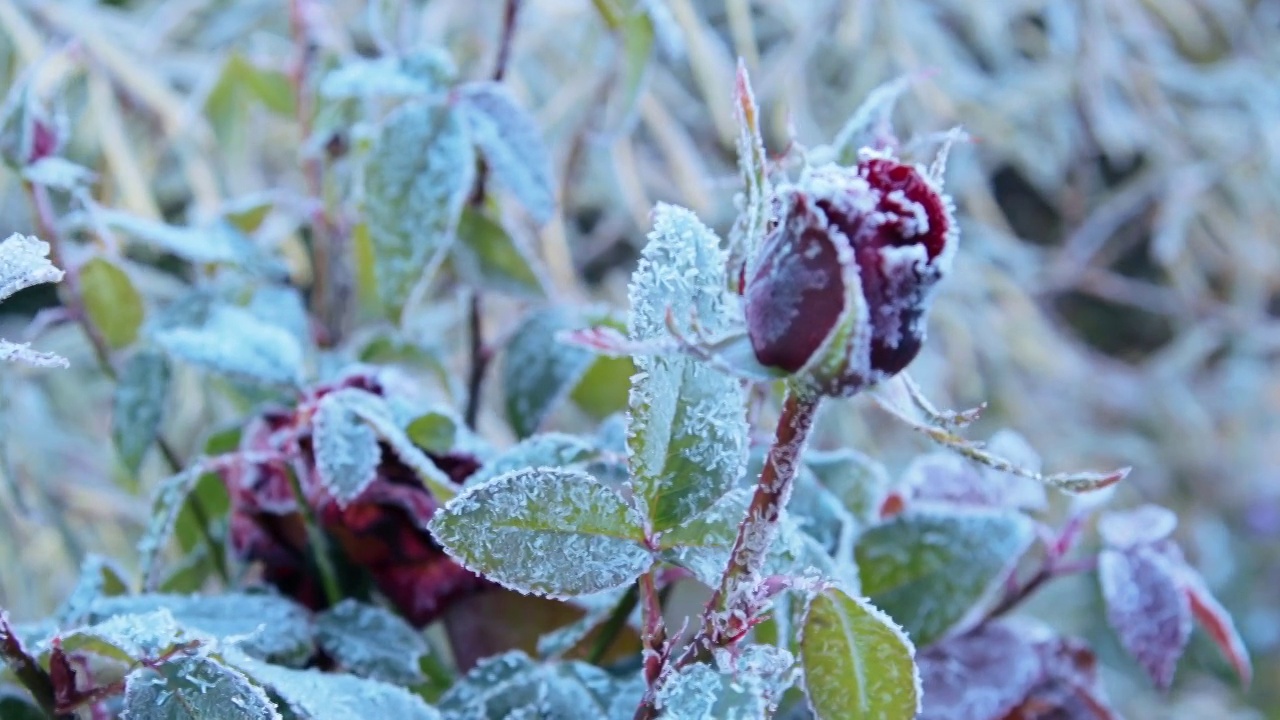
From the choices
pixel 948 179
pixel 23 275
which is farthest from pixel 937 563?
pixel 948 179

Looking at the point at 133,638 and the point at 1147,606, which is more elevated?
the point at 133,638

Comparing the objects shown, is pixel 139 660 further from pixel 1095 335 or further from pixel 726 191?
pixel 1095 335

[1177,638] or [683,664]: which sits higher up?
[683,664]

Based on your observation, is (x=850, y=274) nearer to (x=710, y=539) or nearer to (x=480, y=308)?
(x=710, y=539)

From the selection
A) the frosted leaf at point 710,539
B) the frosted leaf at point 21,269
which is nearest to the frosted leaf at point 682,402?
the frosted leaf at point 710,539

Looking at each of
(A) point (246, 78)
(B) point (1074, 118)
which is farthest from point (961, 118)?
(A) point (246, 78)

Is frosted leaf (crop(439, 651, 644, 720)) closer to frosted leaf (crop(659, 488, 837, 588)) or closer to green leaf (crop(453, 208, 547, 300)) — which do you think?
frosted leaf (crop(659, 488, 837, 588))

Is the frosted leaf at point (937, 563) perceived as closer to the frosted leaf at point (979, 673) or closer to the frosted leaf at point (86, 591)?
the frosted leaf at point (979, 673)
